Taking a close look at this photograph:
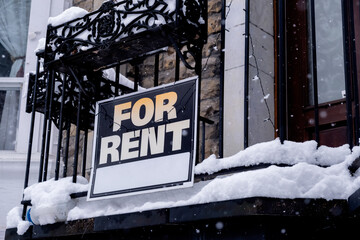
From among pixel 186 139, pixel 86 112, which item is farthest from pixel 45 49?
pixel 186 139

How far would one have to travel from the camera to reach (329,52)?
18.6ft

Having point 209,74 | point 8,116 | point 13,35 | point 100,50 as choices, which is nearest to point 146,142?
point 100,50

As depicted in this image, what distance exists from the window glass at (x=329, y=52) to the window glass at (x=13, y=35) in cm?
354

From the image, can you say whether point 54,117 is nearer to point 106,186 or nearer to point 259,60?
point 106,186

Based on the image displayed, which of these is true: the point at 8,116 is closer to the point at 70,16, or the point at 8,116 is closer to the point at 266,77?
the point at 70,16

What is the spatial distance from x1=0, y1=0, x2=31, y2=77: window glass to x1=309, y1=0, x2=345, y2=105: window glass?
3543 mm

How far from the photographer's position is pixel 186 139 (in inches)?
180

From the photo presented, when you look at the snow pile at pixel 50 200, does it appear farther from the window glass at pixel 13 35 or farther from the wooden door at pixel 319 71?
the window glass at pixel 13 35

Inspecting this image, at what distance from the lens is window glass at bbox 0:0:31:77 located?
7.50m

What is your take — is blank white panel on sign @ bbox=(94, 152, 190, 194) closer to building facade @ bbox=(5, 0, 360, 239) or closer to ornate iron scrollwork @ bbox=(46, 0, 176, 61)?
building facade @ bbox=(5, 0, 360, 239)

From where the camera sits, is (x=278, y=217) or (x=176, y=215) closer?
(x=278, y=217)

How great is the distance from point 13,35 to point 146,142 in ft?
11.5

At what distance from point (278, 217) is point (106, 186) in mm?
1442

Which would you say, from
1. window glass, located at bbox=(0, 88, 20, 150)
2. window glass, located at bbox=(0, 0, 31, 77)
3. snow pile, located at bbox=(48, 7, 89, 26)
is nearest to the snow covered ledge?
snow pile, located at bbox=(48, 7, 89, 26)
